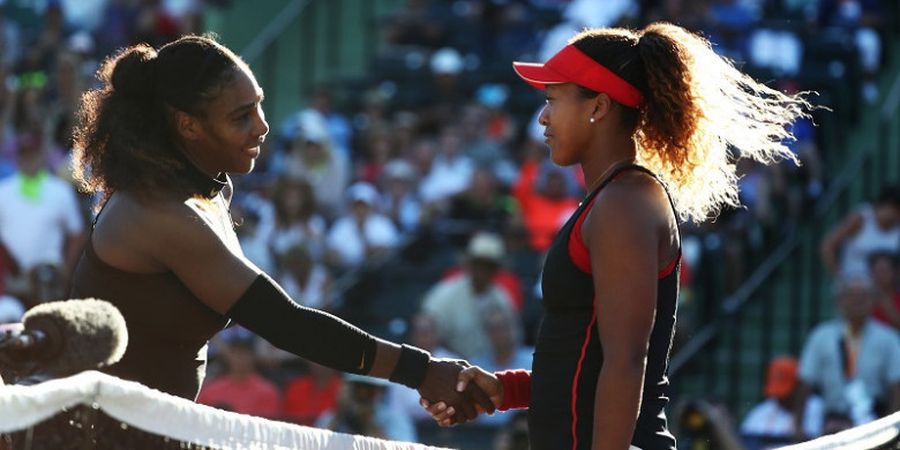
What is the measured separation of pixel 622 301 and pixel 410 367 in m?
0.91

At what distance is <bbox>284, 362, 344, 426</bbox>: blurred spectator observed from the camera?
33.0ft

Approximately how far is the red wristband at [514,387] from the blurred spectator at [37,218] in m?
6.76

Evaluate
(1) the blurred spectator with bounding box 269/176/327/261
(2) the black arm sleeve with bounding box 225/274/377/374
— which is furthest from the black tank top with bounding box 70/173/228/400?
(1) the blurred spectator with bounding box 269/176/327/261

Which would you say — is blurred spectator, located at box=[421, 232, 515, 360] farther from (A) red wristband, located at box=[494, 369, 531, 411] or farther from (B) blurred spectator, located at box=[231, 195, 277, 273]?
(A) red wristband, located at box=[494, 369, 531, 411]

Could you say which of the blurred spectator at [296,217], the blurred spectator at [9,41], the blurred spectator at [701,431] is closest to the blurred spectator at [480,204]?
the blurred spectator at [296,217]

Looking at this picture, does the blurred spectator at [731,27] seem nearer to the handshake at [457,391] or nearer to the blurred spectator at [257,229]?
the blurred spectator at [257,229]

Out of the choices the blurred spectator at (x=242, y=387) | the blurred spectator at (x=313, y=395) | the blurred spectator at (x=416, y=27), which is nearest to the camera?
the blurred spectator at (x=242, y=387)

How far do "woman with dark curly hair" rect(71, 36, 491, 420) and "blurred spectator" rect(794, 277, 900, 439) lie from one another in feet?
17.5

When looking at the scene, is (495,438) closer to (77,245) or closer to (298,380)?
(298,380)

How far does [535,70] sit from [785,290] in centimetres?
835

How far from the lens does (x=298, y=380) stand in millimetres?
10242

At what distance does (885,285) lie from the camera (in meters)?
10.3

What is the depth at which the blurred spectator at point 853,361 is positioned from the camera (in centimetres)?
923

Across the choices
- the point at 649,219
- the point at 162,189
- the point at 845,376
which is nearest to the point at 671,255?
the point at 649,219
